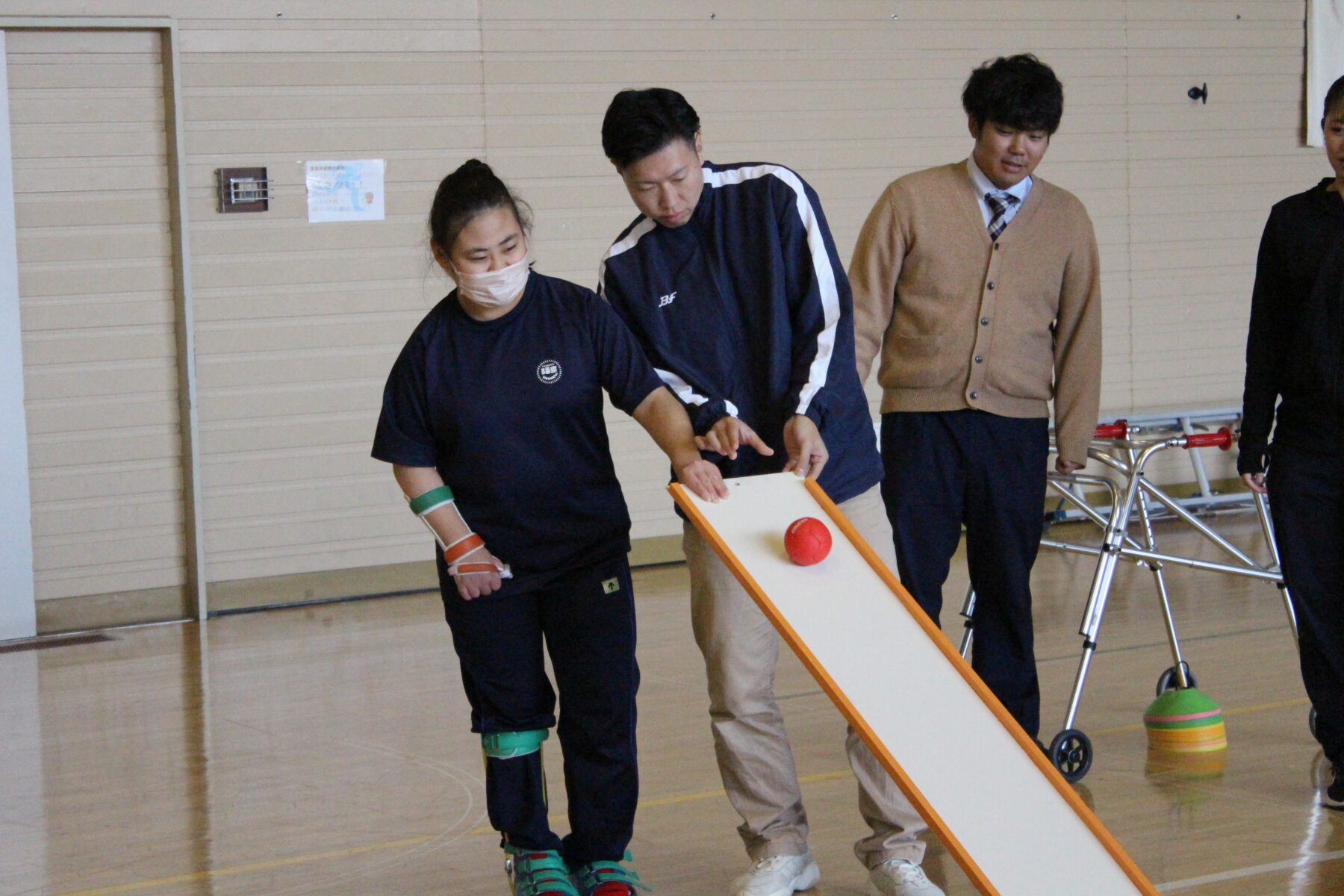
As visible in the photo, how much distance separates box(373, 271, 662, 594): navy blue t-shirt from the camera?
266cm

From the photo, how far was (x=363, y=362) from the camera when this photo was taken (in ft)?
21.4

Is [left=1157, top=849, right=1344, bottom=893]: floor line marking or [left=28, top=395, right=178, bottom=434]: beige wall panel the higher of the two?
[left=28, top=395, right=178, bottom=434]: beige wall panel

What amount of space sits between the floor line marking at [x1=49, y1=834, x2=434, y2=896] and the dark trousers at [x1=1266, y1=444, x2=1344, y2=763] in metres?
2.02

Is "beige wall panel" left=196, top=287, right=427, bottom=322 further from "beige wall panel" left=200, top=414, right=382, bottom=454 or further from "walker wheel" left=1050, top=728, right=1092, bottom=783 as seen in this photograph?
"walker wheel" left=1050, top=728, right=1092, bottom=783

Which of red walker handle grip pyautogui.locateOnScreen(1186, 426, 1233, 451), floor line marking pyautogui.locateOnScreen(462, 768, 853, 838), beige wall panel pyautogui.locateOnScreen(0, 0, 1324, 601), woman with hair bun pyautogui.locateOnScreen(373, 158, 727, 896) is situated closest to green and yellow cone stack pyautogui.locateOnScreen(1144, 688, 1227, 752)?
red walker handle grip pyautogui.locateOnScreen(1186, 426, 1233, 451)

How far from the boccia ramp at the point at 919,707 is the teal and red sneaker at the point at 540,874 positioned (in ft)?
2.55

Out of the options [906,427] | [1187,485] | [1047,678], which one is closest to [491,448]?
[906,427]

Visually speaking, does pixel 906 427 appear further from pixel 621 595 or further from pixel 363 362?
pixel 363 362

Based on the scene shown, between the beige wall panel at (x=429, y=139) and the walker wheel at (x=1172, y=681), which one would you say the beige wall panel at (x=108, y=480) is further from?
the walker wheel at (x=1172, y=681)

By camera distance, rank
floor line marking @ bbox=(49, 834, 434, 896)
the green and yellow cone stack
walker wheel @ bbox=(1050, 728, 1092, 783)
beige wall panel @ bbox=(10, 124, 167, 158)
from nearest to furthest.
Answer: floor line marking @ bbox=(49, 834, 434, 896)
walker wheel @ bbox=(1050, 728, 1092, 783)
the green and yellow cone stack
beige wall panel @ bbox=(10, 124, 167, 158)

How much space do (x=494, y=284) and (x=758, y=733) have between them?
0.98 meters

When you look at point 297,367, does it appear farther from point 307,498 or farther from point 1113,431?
point 1113,431

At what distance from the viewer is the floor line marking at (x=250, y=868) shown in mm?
3104

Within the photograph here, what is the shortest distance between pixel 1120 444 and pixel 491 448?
204cm
